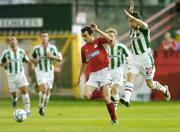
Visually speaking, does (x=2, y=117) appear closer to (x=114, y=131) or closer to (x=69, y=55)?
(x=114, y=131)

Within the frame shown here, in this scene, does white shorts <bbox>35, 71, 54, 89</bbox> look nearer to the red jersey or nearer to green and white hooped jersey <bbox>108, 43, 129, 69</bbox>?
green and white hooped jersey <bbox>108, 43, 129, 69</bbox>

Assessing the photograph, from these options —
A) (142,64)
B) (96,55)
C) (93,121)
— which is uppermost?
(96,55)

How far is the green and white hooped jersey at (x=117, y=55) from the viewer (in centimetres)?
2631

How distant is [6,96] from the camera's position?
37.1m

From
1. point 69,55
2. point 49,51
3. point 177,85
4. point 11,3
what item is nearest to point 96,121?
point 49,51

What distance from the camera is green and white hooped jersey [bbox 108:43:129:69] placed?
86.3 feet

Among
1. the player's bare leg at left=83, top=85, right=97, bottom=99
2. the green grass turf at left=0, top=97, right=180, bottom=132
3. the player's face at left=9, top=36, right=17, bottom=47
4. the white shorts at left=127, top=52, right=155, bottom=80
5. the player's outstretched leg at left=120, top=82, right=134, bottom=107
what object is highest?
the player's face at left=9, top=36, right=17, bottom=47

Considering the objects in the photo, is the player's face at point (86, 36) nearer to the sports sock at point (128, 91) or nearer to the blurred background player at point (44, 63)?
the sports sock at point (128, 91)

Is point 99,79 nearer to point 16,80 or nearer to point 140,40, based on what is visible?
point 140,40

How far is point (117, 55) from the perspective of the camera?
26641mm

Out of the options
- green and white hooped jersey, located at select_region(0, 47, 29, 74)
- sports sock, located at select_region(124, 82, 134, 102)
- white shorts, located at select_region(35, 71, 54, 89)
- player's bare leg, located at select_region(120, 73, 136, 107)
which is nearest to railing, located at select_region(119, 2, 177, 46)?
green and white hooped jersey, located at select_region(0, 47, 29, 74)

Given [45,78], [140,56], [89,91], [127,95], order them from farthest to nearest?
[45,78]
[140,56]
[127,95]
[89,91]

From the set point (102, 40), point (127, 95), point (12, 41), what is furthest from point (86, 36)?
point (12, 41)

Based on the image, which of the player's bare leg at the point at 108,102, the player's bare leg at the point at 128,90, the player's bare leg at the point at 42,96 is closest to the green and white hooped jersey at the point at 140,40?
the player's bare leg at the point at 128,90
